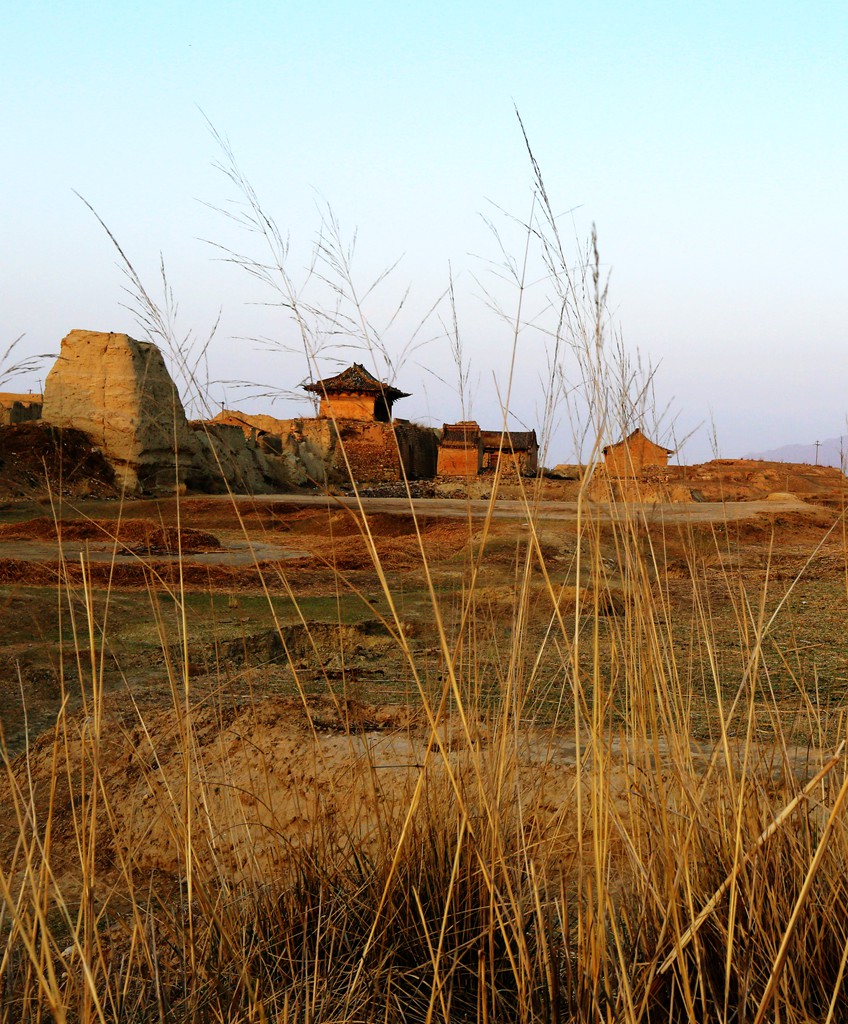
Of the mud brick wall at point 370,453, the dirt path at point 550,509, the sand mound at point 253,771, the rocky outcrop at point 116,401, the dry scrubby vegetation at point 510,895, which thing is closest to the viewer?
the dry scrubby vegetation at point 510,895

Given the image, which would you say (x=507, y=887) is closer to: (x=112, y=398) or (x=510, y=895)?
(x=510, y=895)

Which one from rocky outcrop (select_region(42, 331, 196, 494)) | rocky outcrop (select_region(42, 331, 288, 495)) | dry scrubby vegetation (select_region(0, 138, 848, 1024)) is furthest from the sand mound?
rocky outcrop (select_region(42, 331, 196, 494))

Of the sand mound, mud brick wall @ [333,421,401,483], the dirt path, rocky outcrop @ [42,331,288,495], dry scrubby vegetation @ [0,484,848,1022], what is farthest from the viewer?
mud brick wall @ [333,421,401,483]

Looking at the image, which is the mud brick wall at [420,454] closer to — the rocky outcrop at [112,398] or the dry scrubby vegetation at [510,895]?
the rocky outcrop at [112,398]

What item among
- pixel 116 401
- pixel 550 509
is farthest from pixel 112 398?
pixel 550 509

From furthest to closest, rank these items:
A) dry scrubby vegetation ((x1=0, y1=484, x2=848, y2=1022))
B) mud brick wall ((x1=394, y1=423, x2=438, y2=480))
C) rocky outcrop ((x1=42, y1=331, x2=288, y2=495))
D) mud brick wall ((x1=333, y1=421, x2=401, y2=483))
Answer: mud brick wall ((x1=394, y1=423, x2=438, y2=480)), mud brick wall ((x1=333, y1=421, x2=401, y2=483)), rocky outcrop ((x1=42, y1=331, x2=288, y2=495)), dry scrubby vegetation ((x1=0, y1=484, x2=848, y2=1022))

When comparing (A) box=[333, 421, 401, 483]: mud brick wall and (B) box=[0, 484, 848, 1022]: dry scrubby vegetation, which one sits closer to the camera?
(B) box=[0, 484, 848, 1022]: dry scrubby vegetation

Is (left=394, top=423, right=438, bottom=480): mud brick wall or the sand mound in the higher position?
(left=394, top=423, right=438, bottom=480): mud brick wall

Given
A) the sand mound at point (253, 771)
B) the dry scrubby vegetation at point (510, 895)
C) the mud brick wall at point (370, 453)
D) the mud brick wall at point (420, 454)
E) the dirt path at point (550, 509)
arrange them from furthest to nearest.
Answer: the mud brick wall at point (420, 454), the mud brick wall at point (370, 453), the sand mound at point (253, 771), the dirt path at point (550, 509), the dry scrubby vegetation at point (510, 895)

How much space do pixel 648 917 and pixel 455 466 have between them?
102 feet

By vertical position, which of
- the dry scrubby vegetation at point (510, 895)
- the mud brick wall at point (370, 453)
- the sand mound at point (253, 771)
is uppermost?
the mud brick wall at point (370, 453)

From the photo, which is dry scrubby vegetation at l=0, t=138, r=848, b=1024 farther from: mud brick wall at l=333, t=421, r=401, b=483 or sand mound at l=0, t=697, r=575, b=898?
mud brick wall at l=333, t=421, r=401, b=483

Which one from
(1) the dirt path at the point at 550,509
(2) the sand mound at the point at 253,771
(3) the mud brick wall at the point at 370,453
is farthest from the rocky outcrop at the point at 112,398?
(2) the sand mound at the point at 253,771

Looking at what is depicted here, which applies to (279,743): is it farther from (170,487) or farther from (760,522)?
(170,487)
